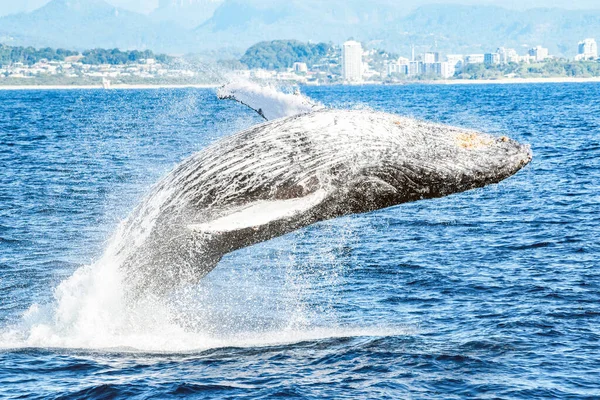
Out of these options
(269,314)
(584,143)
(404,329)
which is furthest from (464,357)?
(584,143)

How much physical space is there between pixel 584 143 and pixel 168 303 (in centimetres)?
3530

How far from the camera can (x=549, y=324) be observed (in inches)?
538

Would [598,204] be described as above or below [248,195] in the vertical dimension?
below

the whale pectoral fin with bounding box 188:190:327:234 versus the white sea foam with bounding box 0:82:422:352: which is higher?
the whale pectoral fin with bounding box 188:190:327:234

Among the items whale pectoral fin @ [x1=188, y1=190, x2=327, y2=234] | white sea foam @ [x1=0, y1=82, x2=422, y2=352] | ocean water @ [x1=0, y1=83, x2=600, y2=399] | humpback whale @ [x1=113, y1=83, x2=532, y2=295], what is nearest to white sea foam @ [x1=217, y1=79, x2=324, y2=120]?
white sea foam @ [x1=0, y1=82, x2=422, y2=352]

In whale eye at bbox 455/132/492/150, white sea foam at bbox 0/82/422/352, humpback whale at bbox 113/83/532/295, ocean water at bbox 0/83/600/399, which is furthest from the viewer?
ocean water at bbox 0/83/600/399

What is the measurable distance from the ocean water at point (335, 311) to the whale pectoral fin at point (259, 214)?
1.70 meters

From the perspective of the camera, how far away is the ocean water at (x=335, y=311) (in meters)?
11.0

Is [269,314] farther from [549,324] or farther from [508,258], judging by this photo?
[508,258]

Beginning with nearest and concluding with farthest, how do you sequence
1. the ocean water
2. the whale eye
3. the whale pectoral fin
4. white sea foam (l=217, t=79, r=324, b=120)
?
the whale pectoral fin → the whale eye → the ocean water → white sea foam (l=217, t=79, r=324, b=120)

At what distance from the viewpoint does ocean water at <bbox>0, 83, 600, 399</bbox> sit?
11.0m

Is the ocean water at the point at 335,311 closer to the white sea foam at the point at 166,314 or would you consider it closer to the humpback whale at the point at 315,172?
the white sea foam at the point at 166,314

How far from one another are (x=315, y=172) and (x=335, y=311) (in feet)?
20.0

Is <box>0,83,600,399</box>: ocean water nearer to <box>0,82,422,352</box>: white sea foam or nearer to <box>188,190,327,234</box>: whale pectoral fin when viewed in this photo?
<box>0,82,422,352</box>: white sea foam
